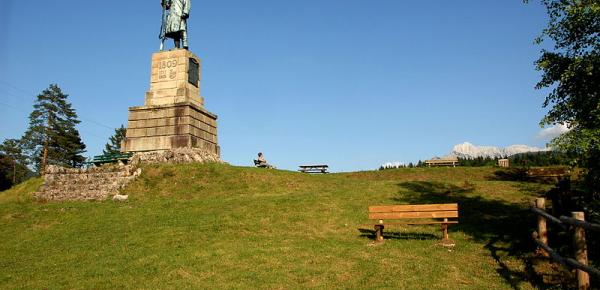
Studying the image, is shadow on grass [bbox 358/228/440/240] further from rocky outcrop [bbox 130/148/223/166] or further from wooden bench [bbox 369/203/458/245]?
rocky outcrop [bbox 130/148/223/166]

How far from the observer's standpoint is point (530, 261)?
1120 cm

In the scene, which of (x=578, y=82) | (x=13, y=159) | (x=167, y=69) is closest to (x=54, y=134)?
(x=13, y=159)

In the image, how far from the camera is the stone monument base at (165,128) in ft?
97.7

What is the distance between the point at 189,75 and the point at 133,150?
656cm

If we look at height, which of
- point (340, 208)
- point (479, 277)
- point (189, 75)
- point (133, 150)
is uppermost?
point (189, 75)

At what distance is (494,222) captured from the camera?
52.5 ft

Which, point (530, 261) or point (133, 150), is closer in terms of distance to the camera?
point (530, 261)

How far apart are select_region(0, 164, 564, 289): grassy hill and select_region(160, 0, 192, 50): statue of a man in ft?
42.1

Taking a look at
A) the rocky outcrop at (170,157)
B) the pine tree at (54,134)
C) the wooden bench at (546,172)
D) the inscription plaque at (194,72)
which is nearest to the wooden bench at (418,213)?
the wooden bench at (546,172)

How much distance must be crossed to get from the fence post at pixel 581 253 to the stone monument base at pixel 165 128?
24.7 m

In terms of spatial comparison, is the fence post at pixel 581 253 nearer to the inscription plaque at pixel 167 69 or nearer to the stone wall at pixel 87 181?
the stone wall at pixel 87 181

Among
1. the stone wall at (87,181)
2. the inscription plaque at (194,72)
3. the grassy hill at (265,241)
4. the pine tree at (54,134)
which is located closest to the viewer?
the grassy hill at (265,241)

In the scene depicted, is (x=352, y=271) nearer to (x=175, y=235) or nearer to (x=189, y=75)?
(x=175, y=235)

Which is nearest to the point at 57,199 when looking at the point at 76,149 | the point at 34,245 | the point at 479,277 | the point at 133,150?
the point at 133,150
